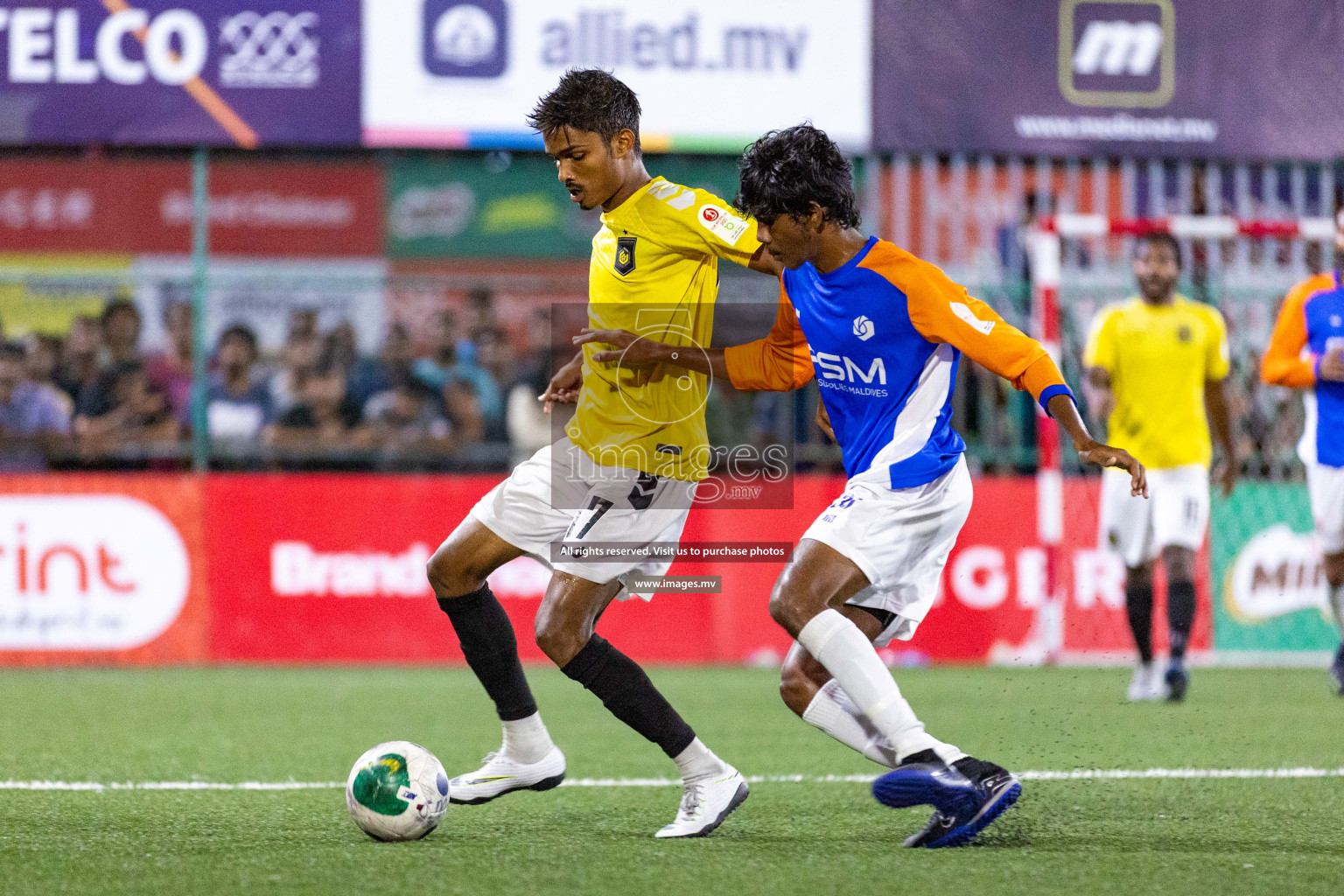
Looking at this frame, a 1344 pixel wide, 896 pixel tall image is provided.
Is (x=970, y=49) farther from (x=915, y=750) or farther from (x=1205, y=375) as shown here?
(x=915, y=750)

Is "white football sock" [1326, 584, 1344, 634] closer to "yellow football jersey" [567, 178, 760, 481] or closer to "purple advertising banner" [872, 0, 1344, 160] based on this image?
"purple advertising banner" [872, 0, 1344, 160]

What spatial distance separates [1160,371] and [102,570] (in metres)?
5.81

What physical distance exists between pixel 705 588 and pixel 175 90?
171 inches

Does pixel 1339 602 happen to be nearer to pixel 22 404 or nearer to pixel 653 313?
pixel 653 313

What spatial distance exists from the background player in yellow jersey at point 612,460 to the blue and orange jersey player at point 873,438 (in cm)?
19

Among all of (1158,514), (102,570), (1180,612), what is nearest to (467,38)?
(102,570)

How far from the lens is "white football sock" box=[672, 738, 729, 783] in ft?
14.7

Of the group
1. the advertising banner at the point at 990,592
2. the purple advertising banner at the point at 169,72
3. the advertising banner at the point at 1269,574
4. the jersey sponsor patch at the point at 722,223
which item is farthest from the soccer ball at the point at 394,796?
the advertising banner at the point at 1269,574

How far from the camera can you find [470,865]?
3.84m

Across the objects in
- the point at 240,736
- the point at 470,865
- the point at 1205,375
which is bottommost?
the point at 240,736

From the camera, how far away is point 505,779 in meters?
4.72

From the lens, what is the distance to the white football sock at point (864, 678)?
4.01m

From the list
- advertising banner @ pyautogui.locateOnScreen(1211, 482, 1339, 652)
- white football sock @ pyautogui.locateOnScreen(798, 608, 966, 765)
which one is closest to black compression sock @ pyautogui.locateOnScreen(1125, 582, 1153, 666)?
advertising banner @ pyautogui.locateOnScreen(1211, 482, 1339, 652)

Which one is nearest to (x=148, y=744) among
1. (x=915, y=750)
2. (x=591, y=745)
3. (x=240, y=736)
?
(x=240, y=736)
